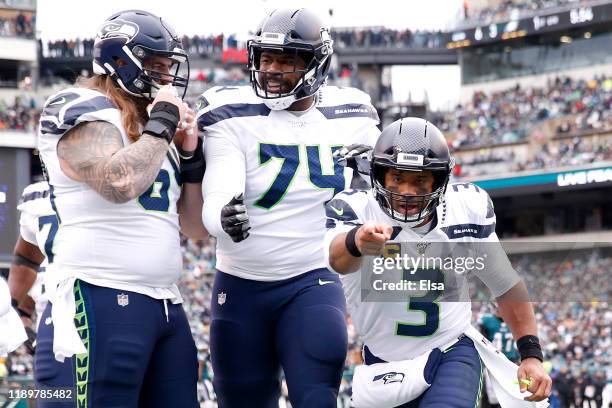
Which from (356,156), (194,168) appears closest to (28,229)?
(194,168)

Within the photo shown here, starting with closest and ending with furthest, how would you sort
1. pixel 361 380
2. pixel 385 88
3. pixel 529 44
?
1. pixel 361 380
2. pixel 529 44
3. pixel 385 88

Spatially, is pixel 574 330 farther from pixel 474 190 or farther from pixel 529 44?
pixel 529 44

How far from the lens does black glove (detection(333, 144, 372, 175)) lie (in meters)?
5.38

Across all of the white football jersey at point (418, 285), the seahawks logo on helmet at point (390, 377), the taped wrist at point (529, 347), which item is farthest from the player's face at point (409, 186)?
the taped wrist at point (529, 347)

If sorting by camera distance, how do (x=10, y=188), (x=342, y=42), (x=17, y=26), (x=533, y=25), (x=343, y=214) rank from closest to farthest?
(x=343, y=214)
(x=10, y=188)
(x=533, y=25)
(x=17, y=26)
(x=342, y=42)

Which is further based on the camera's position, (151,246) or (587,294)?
(587,294)

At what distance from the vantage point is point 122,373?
16.1 feet

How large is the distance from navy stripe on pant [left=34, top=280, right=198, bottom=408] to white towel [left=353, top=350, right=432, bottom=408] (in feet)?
2.31

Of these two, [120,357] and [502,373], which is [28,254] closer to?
[120,357]

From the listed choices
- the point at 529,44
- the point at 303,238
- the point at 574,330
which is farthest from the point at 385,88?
the point at 303,238

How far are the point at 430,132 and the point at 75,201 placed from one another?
145 centimetres

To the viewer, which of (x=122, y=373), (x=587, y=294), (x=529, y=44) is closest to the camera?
(x=122, y=373)

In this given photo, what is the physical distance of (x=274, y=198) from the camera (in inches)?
218

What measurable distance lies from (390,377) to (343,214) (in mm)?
701
